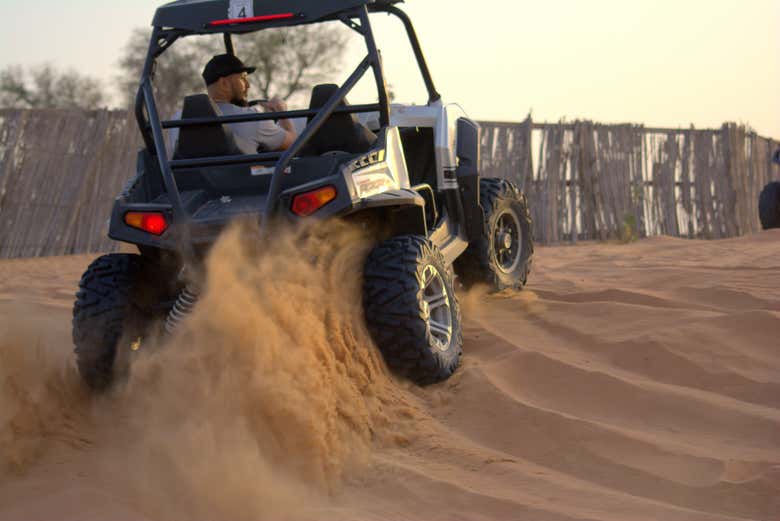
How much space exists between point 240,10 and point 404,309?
162 cm

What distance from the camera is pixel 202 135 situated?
16.6ft

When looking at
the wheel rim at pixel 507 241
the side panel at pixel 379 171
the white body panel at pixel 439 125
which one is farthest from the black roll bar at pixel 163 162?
the wheel rim at pixel 507 241

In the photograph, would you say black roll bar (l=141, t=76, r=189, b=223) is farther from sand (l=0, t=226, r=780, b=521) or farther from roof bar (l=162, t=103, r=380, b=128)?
sand (l=0, t=226, r=780, b=521)

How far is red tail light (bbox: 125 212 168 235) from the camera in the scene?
15.4 ft

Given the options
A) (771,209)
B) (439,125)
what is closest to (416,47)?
(439,125)

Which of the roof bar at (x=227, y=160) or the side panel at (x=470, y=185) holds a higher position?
the roof bar at (x=227, y=160)

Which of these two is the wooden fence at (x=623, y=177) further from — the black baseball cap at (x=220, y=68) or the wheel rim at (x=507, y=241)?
the black baseball cap at (x=220, y=68)

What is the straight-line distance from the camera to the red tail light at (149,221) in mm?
4691

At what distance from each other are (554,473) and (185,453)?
1.34 m

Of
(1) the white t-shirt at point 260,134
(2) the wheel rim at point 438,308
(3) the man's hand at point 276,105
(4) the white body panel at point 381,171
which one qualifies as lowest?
(2) the wheel rim at point 438,308

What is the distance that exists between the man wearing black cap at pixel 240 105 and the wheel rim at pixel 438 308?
1.08 metres

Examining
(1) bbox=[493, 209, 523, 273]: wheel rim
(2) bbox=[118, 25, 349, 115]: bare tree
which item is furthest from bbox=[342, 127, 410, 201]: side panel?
(2) bbox=[118, 25, 349, 115]: bare tree

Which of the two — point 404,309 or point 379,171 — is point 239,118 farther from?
point 404,309

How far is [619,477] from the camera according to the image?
3.89 metres
